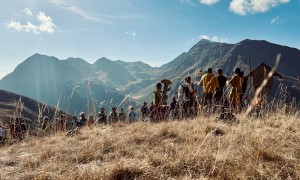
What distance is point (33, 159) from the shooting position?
3.79m

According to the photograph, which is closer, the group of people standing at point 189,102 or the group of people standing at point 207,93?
the group of people standing at point 189,102

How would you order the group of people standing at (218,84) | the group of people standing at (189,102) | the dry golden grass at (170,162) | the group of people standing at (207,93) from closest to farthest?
the dry golden grass at (170,162), the group of people standing at (189,102), the group of people standing at (207,93), the group of people standing at (218,84)

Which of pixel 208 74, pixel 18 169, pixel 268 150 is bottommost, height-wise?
pixel 18 169

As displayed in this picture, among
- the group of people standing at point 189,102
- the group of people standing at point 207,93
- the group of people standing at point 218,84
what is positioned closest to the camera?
the group of people standing at point 189,102

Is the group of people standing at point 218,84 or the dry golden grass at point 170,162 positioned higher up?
the group of people standing at point 218,84

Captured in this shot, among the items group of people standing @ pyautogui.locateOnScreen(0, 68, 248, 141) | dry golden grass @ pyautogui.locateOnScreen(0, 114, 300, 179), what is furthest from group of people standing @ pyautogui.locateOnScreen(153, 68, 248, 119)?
dry golden grass @ pyautogui.locateOnScreen(0, 114, 300, 179)

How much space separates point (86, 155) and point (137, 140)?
3.69ft

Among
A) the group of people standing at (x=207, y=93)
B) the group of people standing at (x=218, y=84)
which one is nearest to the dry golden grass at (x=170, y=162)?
the group of people standing at (x=207, y=93)

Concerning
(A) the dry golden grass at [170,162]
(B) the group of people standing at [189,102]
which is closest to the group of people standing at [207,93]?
(B) the group of people standing at [189,102]

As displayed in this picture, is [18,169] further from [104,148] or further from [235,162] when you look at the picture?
[235,162]

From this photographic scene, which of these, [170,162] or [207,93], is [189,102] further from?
[170,162]

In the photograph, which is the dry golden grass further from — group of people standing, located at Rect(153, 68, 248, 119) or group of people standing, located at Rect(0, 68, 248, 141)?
group of people standing, located at Rect(153, 68, 248, 119)

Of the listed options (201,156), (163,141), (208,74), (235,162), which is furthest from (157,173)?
(208,74)

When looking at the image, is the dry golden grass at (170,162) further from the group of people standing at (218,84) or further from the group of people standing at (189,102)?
the group of people standing at (218,84)
